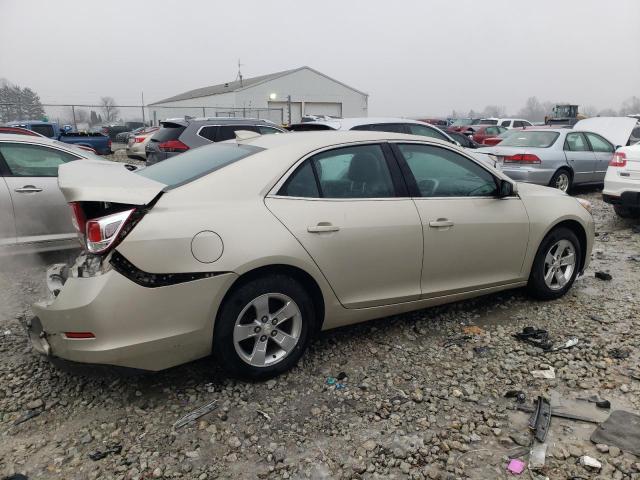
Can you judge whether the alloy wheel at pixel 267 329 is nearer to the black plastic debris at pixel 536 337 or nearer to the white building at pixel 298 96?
the black plastic debris at pixel 536 337

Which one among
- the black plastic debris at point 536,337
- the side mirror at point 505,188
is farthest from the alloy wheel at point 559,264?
the side mirror at point 505,188

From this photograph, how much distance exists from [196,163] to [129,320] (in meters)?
1.22

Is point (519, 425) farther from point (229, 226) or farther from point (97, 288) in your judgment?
point (97, 288)

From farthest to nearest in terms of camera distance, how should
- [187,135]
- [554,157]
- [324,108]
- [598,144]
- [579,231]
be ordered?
[324,108] < [598,144] < [187,135] < [554,157] < [579,231]

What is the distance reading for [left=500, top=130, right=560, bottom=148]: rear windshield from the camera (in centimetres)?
1020

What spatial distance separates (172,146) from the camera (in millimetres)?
10430

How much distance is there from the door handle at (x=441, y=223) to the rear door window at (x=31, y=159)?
13.0 ft

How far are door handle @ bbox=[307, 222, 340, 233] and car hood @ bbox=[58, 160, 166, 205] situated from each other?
904mm

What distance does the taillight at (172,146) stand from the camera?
409 inches

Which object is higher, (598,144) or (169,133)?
(169,133)

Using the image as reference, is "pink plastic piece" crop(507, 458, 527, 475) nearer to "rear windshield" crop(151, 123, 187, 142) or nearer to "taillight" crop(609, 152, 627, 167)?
"taillight" crop(609, 152, 627, 167)

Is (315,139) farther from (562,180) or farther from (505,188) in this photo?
(562,180)

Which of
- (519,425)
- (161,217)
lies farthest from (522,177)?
(161,217)

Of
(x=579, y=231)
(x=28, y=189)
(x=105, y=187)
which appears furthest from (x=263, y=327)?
(x=28, y=189)
